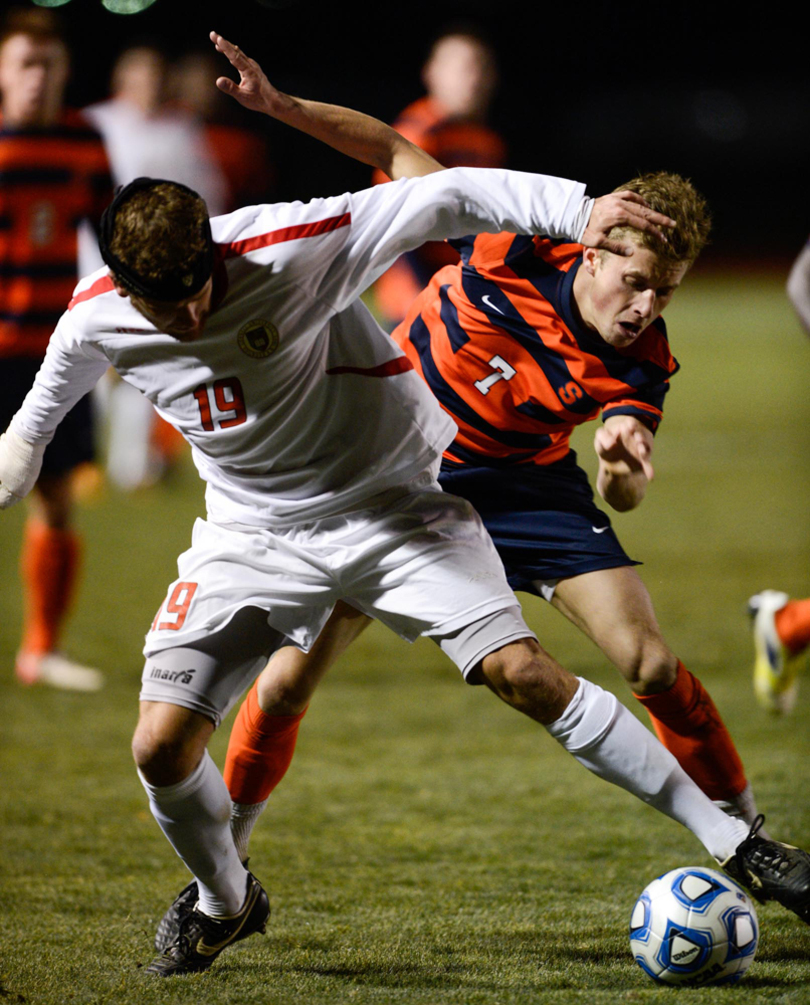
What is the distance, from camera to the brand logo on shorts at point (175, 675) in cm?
257

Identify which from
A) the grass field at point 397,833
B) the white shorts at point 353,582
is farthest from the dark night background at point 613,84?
the white shorts at point 353,582

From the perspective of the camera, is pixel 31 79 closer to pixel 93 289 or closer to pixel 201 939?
pixel 93 289

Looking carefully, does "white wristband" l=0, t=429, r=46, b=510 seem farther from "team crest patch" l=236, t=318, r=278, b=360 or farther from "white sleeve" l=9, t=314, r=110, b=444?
"team crest patch" l=236, t=318, r=278, b=360

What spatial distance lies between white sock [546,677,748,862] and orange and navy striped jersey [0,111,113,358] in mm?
3425

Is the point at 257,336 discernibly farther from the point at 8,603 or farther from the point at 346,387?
the point at 8,603

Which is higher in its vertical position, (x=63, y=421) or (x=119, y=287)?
(x=119, y=287)

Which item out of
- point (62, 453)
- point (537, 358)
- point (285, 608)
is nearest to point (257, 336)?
point (285, 608)

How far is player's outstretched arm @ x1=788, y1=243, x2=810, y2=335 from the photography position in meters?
4.15

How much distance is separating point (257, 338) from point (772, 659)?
2627 mm

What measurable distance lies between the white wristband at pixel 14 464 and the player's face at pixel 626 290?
1233mm

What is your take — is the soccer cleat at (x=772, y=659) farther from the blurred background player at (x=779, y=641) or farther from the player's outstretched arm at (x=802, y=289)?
the player's outstretched arm at (x=802, y=289)

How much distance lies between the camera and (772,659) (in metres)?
4.41

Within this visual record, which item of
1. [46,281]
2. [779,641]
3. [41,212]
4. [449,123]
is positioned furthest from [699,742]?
[449,123]

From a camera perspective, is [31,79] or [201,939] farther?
[31,79]
